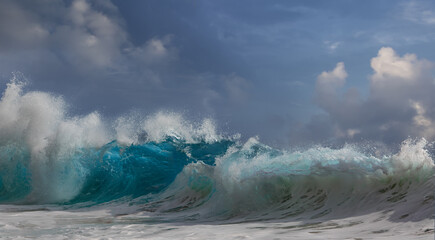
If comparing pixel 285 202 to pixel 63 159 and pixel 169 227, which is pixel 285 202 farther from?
pixel 63 159

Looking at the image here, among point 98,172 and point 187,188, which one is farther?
point 98,172

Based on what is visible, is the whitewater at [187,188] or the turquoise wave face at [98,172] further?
the turquoise wave face at [98,172]

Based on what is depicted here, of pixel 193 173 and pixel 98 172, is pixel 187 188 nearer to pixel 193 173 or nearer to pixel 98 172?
pixel 193 173

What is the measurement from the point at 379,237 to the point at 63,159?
10226 mm

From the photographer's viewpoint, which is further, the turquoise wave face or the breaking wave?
the turquoise wave face

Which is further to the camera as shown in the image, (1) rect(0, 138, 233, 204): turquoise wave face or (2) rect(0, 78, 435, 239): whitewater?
(1) rect(0, 138, 233, 204): turquoise wave face

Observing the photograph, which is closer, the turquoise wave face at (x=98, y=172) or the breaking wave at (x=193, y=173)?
the breaking wave at (x=193, y=173)

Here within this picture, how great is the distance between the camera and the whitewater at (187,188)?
566cm

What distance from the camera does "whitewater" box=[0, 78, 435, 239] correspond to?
18.6 feet

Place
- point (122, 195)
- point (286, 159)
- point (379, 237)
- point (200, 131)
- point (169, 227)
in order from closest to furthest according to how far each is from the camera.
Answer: point (379, 237)
point (169, 227)
point (286, 159)
point (122, 195)
point (200, 131)

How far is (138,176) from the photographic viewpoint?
11.9 metres

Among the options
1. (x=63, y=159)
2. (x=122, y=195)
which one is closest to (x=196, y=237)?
(x=122, y=195)

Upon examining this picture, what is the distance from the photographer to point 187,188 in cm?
1002

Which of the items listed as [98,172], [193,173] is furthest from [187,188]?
[98,172]
